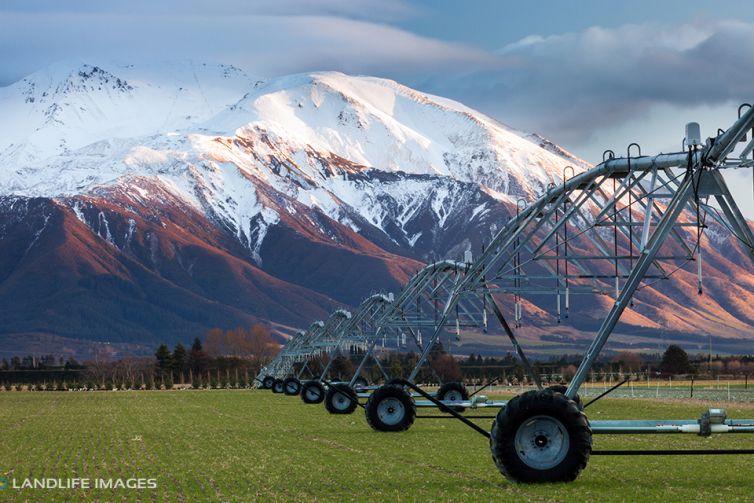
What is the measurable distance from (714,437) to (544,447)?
658 inches

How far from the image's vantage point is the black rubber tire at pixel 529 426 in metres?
25.6

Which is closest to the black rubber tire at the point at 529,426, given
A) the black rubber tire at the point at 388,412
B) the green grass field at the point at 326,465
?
the green grass field at the point at 326,465

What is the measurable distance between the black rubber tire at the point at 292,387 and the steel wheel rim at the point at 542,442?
3290 inches

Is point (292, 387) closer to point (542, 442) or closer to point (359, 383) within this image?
point (359, 383)

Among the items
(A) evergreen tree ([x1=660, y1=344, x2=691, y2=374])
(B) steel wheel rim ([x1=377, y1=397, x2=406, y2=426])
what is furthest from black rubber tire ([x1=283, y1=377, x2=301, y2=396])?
(B) steel wheel rim ([x1=377, y1=397, x2=406, y2=426])

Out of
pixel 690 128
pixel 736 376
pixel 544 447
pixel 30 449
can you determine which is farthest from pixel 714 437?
pixel 736 376

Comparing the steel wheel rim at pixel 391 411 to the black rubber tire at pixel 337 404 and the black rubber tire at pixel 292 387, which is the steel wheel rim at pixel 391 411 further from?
the black rubber tire at pixel 292 387

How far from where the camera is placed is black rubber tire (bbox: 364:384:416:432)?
4678 cm

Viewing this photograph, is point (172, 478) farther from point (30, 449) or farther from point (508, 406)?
point (30, 449)

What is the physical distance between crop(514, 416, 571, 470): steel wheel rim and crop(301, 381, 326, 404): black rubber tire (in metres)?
56.5

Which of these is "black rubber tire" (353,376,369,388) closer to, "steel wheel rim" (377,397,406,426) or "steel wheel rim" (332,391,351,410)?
"steel wheel rim" (332,391,351,410)

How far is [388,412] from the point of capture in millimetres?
47125

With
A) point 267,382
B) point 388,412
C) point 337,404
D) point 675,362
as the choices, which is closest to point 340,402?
point 337,404

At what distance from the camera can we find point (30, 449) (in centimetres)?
4225
